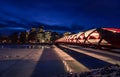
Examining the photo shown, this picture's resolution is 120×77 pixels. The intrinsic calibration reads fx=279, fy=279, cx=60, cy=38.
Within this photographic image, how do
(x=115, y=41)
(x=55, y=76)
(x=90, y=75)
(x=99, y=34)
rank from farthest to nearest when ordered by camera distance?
(x=99, y=34) < (x=115, y=41) < (x=55, y=76) < (x=90, y=75)

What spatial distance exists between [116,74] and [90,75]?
3.07 ft

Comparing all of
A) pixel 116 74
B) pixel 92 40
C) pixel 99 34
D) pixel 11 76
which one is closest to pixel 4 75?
pixel 11 76

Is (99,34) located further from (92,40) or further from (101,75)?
(101,75)

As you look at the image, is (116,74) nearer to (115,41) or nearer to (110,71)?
(110,71)

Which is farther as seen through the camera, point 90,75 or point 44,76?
point 44,76

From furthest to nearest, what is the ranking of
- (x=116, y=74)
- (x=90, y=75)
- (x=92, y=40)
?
(x=92, y=40) < (x=90, y=75) < (x=116, y=74)

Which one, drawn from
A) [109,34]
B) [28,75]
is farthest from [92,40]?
[28,75]

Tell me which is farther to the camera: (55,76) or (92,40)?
(92,40)

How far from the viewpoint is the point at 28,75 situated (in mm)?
10117

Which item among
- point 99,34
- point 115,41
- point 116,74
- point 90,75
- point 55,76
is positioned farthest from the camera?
point 99,34

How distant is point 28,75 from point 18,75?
0.36 m

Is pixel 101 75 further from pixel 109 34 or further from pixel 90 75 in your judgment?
pixel 109 34

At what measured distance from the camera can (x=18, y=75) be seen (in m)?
10.1

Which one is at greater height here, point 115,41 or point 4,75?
point 115,41
